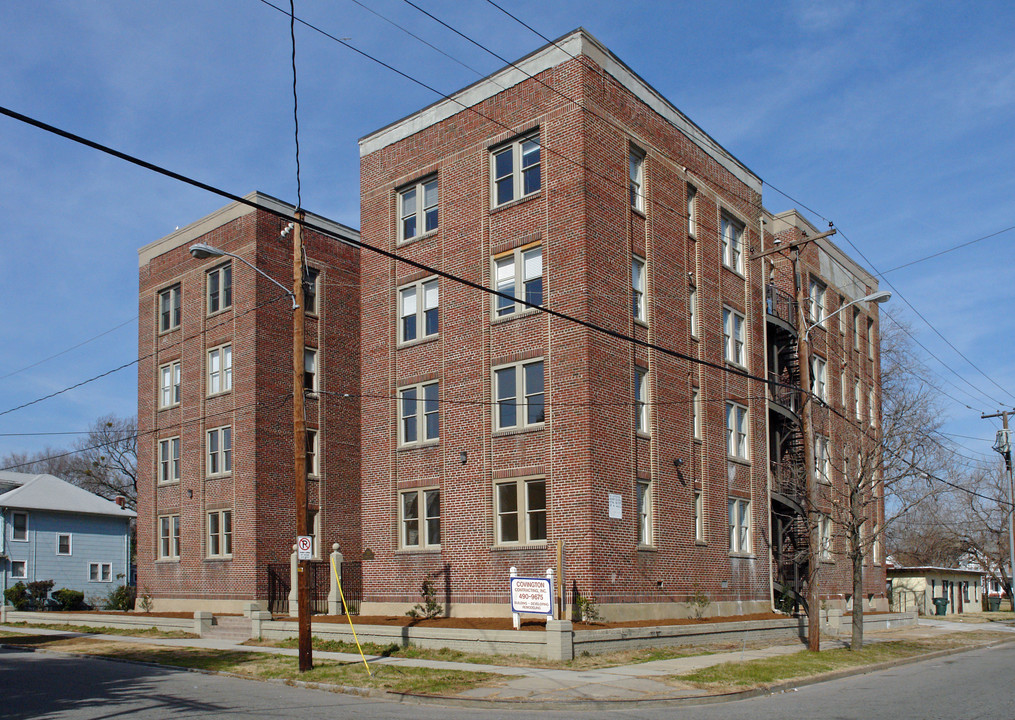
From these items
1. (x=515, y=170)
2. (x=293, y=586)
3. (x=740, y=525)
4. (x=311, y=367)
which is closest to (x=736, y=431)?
A: (x=740, y=525)

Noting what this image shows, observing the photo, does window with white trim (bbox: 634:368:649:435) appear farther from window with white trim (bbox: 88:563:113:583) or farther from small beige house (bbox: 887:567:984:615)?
window with white trim (bbox: 88:563:113:583)

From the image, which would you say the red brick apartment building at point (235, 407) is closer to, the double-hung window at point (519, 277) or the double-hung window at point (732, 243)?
the double-hung window at point (519, 277)

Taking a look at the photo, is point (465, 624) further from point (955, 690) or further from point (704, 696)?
point (955, 690)

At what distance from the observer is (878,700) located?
15.2m

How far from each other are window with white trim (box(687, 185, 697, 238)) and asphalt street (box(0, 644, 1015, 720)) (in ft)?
49.4

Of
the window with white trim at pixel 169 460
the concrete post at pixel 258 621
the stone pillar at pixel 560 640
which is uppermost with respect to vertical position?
the window with white trim at pixel 169 460

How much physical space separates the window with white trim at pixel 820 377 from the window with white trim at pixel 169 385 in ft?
83.4

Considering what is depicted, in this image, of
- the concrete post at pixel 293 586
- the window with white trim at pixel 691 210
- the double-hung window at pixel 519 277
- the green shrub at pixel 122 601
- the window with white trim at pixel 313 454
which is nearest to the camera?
the double-hung window at pixel 519 277

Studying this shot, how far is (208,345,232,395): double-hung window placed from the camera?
34.6 m

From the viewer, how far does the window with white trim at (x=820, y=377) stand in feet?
130

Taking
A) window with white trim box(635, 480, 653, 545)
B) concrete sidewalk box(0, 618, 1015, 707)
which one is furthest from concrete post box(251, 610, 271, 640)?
window with white trim box(635, 480, 653, 545)

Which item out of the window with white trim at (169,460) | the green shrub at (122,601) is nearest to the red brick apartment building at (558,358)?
the window with white trim at (169,460)

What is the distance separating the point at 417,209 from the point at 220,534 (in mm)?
13704

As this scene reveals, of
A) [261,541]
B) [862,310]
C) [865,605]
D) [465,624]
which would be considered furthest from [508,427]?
[862,310]
